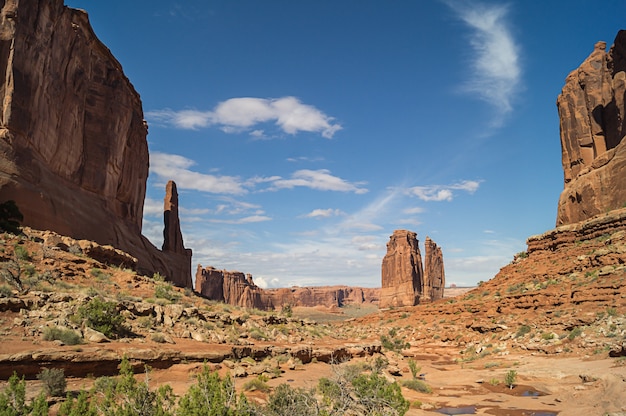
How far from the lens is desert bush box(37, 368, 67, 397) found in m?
8.71

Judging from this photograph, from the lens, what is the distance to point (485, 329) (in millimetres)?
29922

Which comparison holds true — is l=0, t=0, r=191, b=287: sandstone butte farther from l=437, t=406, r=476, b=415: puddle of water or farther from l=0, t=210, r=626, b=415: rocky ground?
l=437, t=406, r=476, b=415: puddle of water

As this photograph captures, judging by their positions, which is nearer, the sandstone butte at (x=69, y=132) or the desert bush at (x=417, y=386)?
the desert bush at (x=417, y=386)

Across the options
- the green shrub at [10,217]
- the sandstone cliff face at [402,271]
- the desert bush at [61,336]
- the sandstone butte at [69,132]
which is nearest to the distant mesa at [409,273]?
the sandstone cliff face at [402,271]

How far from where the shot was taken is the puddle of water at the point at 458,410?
11952mm

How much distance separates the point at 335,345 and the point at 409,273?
89.6m

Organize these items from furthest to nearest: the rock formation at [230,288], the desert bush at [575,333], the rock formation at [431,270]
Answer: the rock formation at [230,288], the rock formation at [431,270], the desert bush at [575,333]

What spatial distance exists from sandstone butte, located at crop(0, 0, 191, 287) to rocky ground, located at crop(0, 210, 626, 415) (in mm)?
5483

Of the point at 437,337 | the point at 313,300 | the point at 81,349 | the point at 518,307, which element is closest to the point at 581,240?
the point at 518,307

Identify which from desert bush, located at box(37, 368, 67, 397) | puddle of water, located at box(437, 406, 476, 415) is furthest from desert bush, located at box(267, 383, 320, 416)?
puddle of water, located at box(437, 406, 476, 415)

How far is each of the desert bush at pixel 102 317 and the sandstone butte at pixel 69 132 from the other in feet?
50.5

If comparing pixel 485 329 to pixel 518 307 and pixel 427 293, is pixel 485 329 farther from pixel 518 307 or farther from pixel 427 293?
pixel 427 293

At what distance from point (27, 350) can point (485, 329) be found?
95.0 feet

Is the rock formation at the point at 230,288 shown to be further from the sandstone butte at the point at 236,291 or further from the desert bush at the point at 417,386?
the desert bush at the point at 417,386
